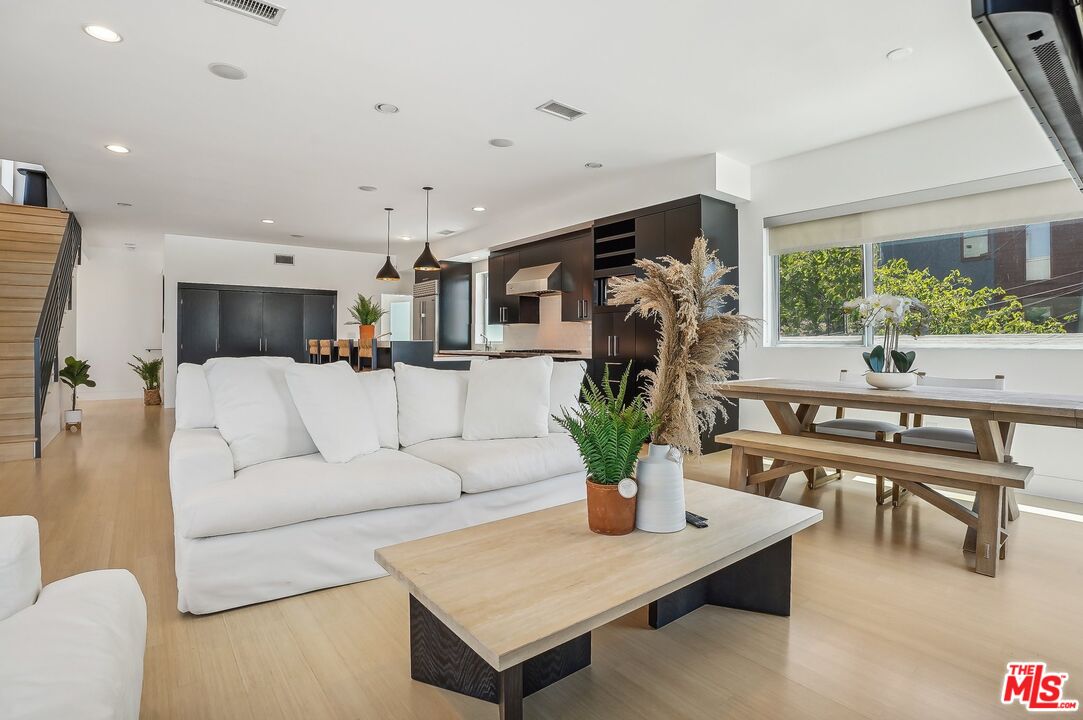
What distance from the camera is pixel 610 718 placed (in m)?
1.56

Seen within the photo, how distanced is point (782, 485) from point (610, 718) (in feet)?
8.09

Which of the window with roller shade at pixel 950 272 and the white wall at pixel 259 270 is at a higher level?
the white wall at pixel 259 270

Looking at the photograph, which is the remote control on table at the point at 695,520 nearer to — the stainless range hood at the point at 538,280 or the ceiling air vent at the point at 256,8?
the ceiling air vent at the point at 256,8

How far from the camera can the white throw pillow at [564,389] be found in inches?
138

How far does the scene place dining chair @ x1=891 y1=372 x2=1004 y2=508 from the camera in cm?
314

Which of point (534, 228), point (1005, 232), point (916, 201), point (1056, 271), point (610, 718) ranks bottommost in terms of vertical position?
point (610, 718)

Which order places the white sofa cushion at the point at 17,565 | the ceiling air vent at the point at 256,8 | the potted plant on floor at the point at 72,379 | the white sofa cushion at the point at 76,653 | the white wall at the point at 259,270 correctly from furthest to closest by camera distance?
the white wall at the point at 259,270 → the potted plant on floor at the point at 72,379 → the ceiling air vent at the point at 256,8 → the white sofa cushion at the point at 17,565 → the white sofa cushion at the point at 76,653

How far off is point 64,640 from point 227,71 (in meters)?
3.45

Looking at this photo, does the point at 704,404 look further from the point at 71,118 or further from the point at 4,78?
the point at 71,118

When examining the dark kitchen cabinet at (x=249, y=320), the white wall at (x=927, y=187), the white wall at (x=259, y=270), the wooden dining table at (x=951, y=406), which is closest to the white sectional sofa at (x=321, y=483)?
the wooden dining table at (x=951, y=406)

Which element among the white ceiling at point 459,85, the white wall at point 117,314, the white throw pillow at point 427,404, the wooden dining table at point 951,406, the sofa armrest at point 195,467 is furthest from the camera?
the white wall at point 117,314

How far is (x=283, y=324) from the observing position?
31.0 feet

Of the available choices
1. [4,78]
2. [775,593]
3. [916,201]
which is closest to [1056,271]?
[916,201]

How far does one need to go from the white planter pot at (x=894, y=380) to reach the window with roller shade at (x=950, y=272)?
1439mm
